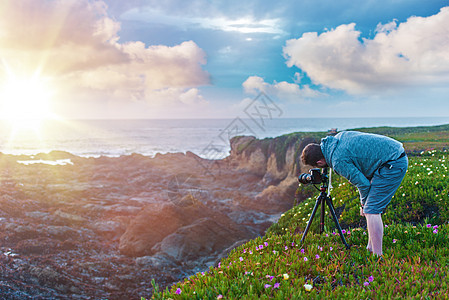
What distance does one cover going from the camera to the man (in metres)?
5.08

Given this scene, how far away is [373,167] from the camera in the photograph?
204 inches

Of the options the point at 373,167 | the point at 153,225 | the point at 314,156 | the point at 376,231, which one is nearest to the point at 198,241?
the point at 153,225

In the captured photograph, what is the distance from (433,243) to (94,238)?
16416 mm

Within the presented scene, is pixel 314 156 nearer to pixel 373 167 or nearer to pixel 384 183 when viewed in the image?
pixel 373 167

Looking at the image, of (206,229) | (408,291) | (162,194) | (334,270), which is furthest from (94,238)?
(408,291)

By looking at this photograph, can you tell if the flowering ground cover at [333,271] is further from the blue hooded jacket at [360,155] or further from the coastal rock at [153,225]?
the coastal rock at [153,225]

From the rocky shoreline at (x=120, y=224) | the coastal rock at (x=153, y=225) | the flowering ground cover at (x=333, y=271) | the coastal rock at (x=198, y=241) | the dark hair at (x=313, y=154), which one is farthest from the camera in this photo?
the coastal rock at (x=153, y=225)

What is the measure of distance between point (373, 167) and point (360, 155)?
30cm

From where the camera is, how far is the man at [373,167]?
16.7 feet

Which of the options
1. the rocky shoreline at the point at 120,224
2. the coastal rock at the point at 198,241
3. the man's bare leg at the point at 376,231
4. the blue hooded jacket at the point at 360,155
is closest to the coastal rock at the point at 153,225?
the rocky shoreline at the point at 120,224

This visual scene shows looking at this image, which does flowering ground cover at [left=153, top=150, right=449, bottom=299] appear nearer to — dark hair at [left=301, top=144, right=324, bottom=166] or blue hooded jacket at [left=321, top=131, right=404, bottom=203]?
blue hooded jacket at [left=321, top=131, right=404, bottom=203]

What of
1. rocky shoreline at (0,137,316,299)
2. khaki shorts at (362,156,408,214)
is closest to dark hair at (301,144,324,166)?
khaki shorts at (362,156,408,214)

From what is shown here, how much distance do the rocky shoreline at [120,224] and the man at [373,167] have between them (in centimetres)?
1012

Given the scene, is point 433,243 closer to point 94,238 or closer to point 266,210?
point 94,238
